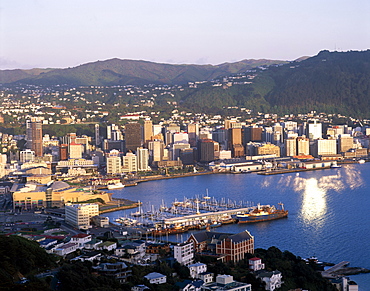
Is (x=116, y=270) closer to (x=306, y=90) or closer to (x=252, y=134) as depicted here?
(x=252, y=134)

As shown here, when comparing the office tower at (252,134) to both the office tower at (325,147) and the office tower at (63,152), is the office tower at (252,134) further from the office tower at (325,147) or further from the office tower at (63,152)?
the office tower at (63,152)

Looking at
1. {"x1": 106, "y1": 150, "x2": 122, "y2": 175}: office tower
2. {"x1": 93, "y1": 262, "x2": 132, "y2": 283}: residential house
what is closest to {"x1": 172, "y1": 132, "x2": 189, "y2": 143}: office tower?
{"x1": 106, "y1": 150, "x2": 122, "y2": 175}: office tower

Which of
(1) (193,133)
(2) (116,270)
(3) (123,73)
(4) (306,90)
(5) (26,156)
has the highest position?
(3) (123,73)

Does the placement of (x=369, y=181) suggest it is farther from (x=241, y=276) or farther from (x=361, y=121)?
(x=361, y=121)

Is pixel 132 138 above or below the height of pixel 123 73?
below

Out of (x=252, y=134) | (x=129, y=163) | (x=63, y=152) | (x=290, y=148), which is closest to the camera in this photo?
(x=129, y=163)

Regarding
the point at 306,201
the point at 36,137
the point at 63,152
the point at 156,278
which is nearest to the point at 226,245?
the point at 156,278
